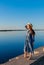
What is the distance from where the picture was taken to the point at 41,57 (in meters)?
12.9

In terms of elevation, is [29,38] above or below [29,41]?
above

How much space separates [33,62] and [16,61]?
1.07 meters

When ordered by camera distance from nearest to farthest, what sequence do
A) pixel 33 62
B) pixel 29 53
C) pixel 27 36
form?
1. pixel 33 62
2. pixel 27 36
3. pixel 29 53

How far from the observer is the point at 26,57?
13195 millimetres

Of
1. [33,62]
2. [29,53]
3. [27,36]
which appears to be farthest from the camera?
[29,53]

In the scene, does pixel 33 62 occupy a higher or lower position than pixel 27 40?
lower

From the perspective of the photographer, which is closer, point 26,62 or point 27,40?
point 26,62

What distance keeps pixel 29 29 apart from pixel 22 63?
1.77m

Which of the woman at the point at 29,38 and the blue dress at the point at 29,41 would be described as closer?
the woman at the point at 29,38

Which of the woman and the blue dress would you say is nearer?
the woman

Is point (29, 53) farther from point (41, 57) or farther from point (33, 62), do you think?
point (33, 62)

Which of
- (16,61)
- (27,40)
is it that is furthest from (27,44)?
(16,61)

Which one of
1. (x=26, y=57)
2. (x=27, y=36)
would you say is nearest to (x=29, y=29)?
(x=27, y=36)

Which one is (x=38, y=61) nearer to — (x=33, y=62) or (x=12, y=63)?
(x=33, y=62)
